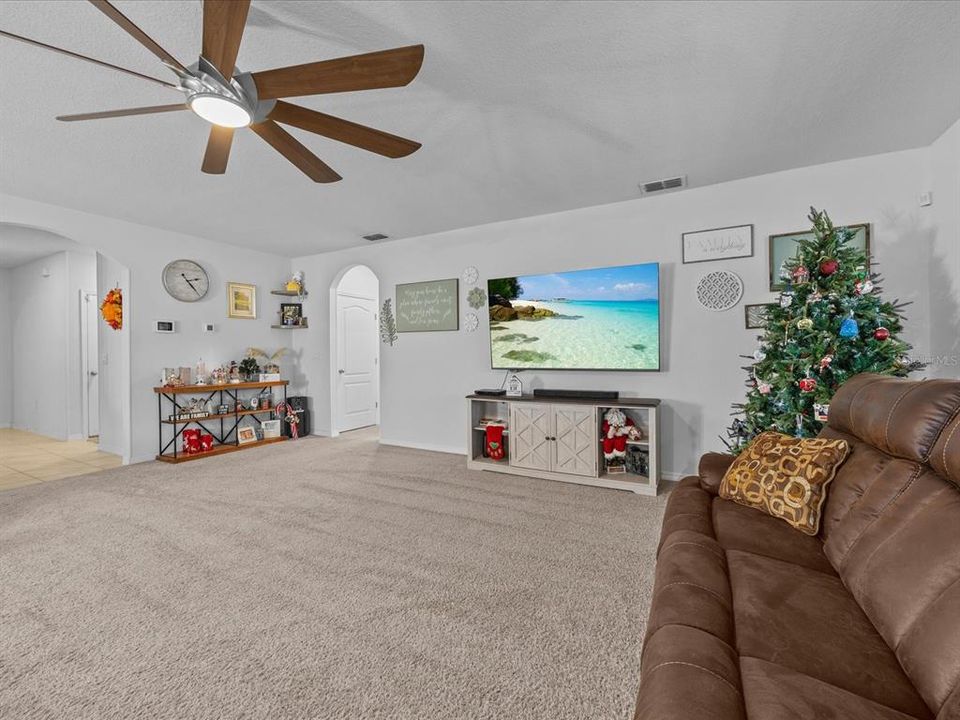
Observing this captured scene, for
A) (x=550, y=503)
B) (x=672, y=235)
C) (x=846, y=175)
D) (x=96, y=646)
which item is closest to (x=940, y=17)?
(x=846, y=175)

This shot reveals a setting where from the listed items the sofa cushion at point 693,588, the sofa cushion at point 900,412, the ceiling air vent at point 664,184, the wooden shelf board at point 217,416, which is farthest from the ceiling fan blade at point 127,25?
the wooden shelf board at point 217,416

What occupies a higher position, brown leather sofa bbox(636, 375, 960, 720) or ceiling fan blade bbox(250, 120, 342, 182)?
ceiling fan blade bbox(250, 120, 342, 182)

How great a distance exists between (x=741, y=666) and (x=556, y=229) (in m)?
3.85

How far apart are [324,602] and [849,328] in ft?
10.1

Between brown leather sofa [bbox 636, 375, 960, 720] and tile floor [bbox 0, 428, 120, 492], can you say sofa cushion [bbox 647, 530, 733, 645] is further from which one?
tile floor [bbox 0, 428, 120, 492]

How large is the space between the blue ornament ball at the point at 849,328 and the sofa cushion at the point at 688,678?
2.22 metres

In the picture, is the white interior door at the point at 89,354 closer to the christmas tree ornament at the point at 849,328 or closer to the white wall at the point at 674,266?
the white wall at the point at 674,266

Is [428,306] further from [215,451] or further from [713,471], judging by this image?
[713,471]

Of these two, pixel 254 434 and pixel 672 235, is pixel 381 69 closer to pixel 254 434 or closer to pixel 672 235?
pixel 672 235

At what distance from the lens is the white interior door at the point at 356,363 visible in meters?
6.02

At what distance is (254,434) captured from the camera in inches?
212

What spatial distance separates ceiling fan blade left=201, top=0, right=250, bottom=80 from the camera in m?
1.32

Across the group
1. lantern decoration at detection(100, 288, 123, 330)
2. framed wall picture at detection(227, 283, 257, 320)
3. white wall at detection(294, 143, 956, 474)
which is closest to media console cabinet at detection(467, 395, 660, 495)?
white wall at detection(294, 143, 956, 474)

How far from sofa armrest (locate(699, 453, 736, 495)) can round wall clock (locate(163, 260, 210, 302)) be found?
5366 millimetres
